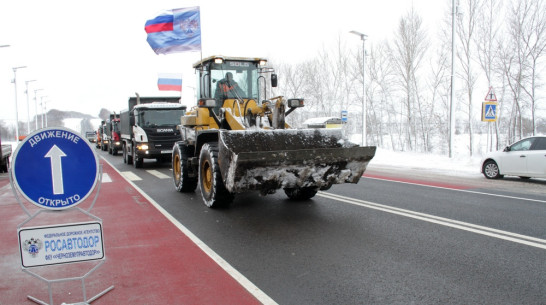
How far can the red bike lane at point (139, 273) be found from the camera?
3820 mm

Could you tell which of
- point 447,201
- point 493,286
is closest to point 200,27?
point 447,201

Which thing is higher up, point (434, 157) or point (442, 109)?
point (442, 109)

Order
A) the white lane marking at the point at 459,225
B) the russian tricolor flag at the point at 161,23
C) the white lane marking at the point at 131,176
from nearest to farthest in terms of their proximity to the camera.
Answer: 1. the white lane marking at the point at 459,225
2. the white lane marking at the point at 131,176
3. the russian tricolor flag at the point at 161,23

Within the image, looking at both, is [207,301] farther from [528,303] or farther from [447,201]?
[447,201]

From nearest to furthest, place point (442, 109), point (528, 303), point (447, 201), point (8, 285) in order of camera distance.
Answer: point (528, 303)
point (8, 285)
point (447, 201)
point (442, 109)

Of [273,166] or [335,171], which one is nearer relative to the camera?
[273,166]

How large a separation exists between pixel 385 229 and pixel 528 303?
8.51ft

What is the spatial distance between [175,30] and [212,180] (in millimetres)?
8247

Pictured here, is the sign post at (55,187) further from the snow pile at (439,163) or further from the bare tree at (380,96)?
the bare tree at (380,96)

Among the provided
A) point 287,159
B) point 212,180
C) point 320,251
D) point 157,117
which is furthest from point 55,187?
point 157,117

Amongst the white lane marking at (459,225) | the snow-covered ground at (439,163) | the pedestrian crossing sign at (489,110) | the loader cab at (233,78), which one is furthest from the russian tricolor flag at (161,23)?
the pedestrian crossing sign at (489,110)

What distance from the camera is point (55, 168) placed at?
3.35 meters

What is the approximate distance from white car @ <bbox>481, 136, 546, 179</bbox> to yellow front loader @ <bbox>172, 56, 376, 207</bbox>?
7.30 meters

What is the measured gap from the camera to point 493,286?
3932 mm
